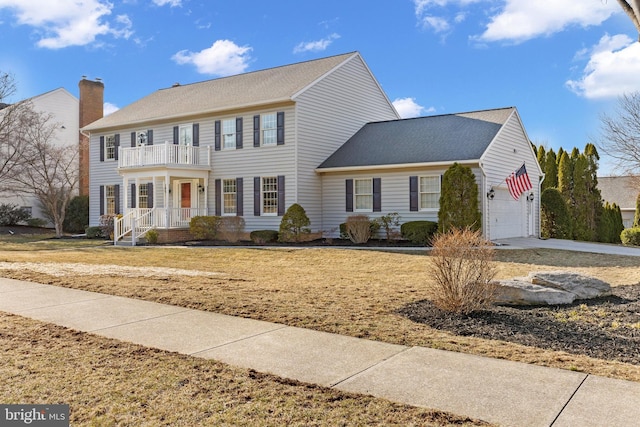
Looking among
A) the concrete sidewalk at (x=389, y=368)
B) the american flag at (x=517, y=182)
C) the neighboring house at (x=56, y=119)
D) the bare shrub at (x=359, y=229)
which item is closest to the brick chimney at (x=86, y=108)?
the neighboring house at (x=56, y=119)

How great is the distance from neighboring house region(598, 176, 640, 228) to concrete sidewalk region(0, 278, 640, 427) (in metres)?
41.0

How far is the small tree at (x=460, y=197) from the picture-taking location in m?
17.7

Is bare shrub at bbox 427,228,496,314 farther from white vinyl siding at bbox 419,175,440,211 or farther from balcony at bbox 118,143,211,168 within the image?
balcony at bbox 118,143,211,168

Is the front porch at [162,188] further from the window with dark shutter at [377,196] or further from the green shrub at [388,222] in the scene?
the green shrub at [388,222]

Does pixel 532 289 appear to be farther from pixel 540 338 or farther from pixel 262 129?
pixel 262 129

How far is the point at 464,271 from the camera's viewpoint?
22.6 ft

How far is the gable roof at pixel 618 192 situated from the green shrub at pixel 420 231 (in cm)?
2839

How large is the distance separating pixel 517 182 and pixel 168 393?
738 inches

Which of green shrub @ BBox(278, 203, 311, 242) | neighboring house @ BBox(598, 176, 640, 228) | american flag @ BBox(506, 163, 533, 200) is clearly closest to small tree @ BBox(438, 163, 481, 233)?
american flag @ BBox(506, 163, 533, 200)

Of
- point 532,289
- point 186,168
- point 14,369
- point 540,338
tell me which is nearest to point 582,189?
point 186,168

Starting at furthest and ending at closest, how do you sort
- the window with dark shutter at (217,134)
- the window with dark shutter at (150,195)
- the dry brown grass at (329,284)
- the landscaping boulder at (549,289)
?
the window with dark shutter at (150,195) → the window with dark shutter at (217,134) → the landscaping boulder at (549,289) → the dry brown grass at (329,284)

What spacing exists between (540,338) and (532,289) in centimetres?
200

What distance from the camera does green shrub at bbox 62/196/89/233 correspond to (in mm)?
32125

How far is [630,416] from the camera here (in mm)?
3705
